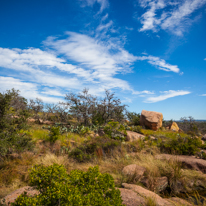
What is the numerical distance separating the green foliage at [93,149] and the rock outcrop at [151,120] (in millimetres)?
9608

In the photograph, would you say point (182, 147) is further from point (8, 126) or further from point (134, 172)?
point (8, 126)

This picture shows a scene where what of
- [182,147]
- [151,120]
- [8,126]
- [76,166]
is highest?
[151,120]

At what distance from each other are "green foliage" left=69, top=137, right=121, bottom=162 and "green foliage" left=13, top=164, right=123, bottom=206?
16.2ft

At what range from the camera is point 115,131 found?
11.3 meters

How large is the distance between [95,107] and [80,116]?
5.99 feet

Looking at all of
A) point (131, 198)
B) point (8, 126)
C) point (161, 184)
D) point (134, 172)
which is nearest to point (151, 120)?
point (161, 184)

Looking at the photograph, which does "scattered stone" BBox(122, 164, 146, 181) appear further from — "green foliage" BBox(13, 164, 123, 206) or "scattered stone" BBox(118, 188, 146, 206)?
"green foliage" BBox(13, 164, 123, 206)

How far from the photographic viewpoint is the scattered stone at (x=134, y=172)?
5.63m

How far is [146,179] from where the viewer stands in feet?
18.6

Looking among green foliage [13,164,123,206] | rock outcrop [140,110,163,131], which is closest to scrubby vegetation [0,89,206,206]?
green foliage [13,164,123,206]

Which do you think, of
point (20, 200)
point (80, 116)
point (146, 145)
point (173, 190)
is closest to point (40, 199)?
Answer: point (20, 200)

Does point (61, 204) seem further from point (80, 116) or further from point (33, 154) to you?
point (80, 116)

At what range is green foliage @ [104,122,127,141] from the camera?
11.0 meters

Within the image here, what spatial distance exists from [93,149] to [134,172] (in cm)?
340
